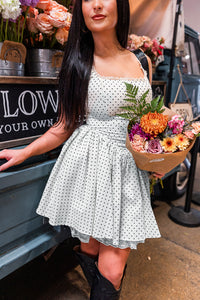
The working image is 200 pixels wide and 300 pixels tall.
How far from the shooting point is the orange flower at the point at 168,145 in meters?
0.95

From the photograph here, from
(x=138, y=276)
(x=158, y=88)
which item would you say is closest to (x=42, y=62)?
(x=158, y=88)

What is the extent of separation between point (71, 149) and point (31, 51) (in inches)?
25.5

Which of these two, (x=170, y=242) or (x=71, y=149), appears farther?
(x=170, y=242)

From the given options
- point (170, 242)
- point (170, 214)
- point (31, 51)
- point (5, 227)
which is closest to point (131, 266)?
point (170, 242)

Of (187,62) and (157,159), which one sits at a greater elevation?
(187,62)

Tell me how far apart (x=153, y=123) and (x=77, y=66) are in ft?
1.63

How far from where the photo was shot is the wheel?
285 centimetres

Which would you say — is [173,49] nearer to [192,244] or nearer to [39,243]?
[192,244]

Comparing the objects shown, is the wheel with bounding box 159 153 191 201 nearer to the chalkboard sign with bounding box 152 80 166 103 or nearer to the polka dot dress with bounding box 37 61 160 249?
the chalkboard sign with bounding box 152 80 166 103

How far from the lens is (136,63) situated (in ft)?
4.11

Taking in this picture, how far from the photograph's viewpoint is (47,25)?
1.29 m

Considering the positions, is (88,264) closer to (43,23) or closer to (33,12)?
(43,23)

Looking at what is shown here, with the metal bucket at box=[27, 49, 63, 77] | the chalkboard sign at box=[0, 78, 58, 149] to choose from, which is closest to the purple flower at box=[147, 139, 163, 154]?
the chalkboard sign at box=[0, 78, 58, 149]

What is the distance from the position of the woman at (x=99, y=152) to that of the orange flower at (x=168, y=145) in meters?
0.23
